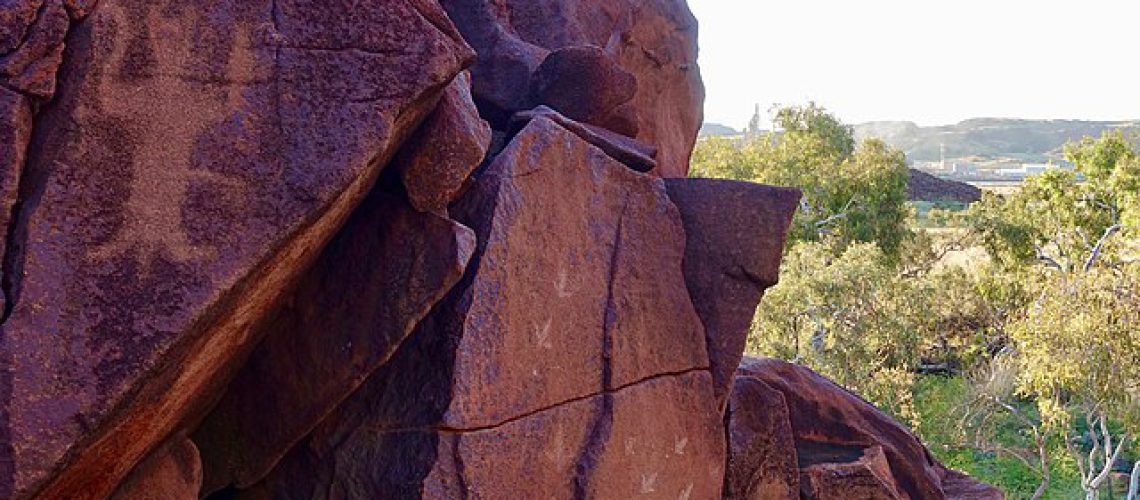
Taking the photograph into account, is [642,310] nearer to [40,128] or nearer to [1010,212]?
[40,128]

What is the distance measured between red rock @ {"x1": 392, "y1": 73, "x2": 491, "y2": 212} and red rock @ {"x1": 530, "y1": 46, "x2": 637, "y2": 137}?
1534 millimetres

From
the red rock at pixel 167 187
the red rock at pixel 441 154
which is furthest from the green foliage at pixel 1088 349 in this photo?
the red rock at pixel 167 187

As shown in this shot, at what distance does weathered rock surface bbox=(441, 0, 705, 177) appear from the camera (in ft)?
20.8

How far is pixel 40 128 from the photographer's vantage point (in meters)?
3.74

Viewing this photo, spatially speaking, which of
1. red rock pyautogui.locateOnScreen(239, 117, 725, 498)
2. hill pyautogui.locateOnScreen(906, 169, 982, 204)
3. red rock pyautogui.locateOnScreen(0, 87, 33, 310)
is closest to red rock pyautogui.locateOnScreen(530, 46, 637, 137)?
red rock pyautogui.locateOnScreen(239, 117, 725, 498)

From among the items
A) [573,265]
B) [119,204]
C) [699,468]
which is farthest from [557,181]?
[119,204]

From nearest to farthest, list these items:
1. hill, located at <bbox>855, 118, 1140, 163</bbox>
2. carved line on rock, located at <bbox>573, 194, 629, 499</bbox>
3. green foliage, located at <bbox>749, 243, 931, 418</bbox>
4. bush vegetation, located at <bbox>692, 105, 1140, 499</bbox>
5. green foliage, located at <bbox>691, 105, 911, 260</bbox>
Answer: carved line on rock, located at <bbox>573, 194, 629, 499</bbox> < bush vegetation, located at <bbox>692, 105, 1140, 499</bbox> < green foliage, located at <bbox>749, 243, 931, 418</bbox> < green foliage, located at <bbox>691, 105, 911, 260</bbox> < hill, located at <bbox>855, 118, 1140, 163</bbox>

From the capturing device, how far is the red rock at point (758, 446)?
22.4 ft

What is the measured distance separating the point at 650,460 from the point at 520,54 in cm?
249

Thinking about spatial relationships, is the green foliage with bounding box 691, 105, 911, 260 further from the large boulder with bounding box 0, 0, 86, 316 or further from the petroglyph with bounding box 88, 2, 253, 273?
the large boulder with bounding box 0, 0, 86, 316

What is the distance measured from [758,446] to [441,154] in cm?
330

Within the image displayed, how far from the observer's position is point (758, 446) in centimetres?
696

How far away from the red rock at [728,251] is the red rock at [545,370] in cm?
19

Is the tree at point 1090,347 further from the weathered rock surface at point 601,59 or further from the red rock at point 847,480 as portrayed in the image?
the weathered rock surface at point 601,59
